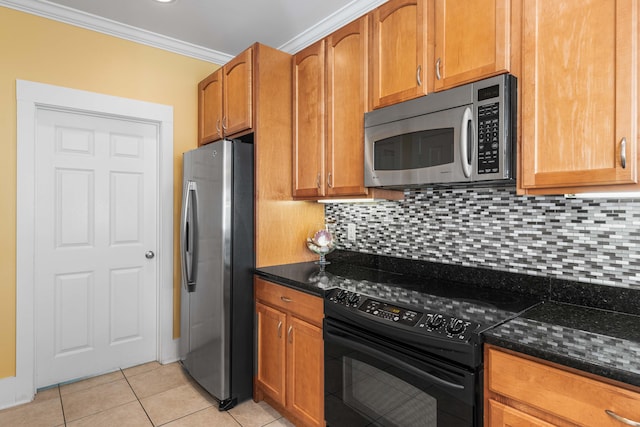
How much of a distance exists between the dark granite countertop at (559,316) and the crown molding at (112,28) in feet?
6.81

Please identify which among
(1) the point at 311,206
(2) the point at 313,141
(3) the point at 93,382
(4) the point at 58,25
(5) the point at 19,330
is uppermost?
(4) the point at 58,25

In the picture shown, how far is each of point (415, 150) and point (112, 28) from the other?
2.51 meters

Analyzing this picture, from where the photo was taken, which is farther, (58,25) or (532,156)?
(58,25)

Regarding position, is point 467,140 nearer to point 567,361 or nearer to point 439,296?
point 439,296

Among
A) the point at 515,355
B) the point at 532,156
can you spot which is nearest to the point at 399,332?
the point at 515,355

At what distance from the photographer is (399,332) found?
4.95ft

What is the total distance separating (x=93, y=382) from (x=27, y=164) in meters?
1.65

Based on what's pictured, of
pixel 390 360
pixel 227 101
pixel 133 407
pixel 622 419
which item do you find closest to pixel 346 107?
pixel 227 101

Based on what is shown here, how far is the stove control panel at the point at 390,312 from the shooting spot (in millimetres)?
1517

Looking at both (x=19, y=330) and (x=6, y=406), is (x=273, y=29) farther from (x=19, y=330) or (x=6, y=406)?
(x=6, y=406)

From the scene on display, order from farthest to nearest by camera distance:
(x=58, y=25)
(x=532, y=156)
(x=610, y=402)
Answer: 1. (x=58, y=25)
2. (x=532, y=156)
3. (x=610, y=402)

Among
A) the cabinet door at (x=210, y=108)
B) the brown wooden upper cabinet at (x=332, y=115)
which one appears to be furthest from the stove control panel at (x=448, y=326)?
the cabinet door at (x=210, y=108)

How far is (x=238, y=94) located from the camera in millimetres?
2662

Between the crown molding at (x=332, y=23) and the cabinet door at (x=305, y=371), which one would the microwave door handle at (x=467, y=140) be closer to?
the cabinet door at (x=305, y=371)
